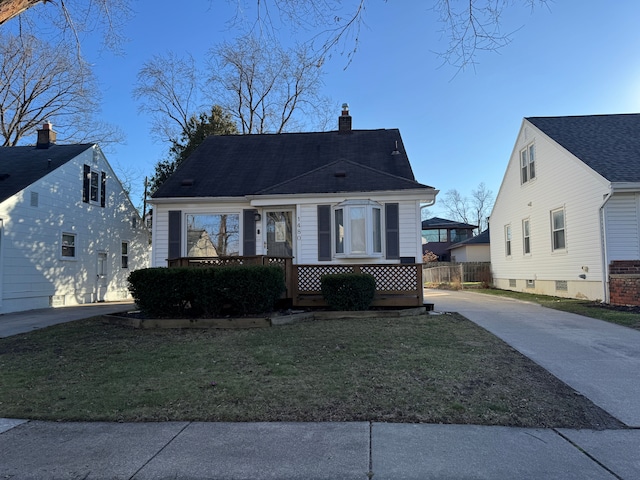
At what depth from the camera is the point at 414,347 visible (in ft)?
20.9

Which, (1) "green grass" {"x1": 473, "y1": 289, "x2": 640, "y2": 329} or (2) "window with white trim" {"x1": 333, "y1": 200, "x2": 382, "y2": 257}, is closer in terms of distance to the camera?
(1) "green grass" {"x1": 473, "y1": 289, "x2": 640, "y2": 329}

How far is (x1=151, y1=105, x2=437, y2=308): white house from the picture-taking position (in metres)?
11.2

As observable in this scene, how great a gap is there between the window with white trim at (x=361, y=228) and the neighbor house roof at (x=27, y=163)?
1006cm

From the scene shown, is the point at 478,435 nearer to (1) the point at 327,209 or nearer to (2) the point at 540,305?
(1) the point at 327,209

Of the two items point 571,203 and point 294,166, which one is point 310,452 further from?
point 571,203

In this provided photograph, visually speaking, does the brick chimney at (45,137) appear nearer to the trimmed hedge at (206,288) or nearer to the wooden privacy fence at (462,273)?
the trimmed hedge at (206,288)

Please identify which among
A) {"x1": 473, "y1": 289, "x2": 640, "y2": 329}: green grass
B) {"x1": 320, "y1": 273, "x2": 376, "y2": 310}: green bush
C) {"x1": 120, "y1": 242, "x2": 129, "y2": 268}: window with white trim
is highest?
{"x1": 120, "y1": 242, "x2": 129, "y2": 268}: window with white trim

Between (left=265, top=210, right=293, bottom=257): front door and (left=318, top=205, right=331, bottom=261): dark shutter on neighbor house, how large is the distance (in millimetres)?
943

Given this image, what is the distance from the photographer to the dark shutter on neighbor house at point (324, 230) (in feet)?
37.5

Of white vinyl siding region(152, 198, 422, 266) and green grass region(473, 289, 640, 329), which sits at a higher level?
white vinyl siding region(152, 198, 422, 266)

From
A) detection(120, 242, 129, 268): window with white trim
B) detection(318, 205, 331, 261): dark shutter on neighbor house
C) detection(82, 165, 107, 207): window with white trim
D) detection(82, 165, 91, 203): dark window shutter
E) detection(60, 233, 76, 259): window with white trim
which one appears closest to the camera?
detection(318, 205, 331, 261): dark shutter on neighbor house

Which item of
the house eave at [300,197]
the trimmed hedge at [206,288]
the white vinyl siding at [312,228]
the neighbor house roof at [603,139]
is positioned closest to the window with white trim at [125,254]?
the white vinyl siding at [312,228]

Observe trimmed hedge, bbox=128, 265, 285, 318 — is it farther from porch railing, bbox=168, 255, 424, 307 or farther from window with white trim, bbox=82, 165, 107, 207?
window with white trim, bbox=82, 165, 107, 207

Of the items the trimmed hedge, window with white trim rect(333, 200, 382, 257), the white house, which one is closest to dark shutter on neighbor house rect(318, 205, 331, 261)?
the white house
